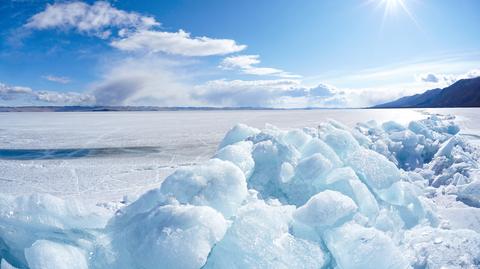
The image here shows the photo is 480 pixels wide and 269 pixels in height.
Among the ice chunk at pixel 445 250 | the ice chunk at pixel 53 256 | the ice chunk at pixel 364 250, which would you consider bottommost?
the ice chunk at pixel 445 250

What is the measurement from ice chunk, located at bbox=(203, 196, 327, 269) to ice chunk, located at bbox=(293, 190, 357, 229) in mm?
156

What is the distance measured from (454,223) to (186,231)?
283cm

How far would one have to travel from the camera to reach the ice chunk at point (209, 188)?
2555 millimetres

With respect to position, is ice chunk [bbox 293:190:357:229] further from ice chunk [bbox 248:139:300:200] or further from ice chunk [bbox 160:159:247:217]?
ice chunk [bbox 248:139:300:200]

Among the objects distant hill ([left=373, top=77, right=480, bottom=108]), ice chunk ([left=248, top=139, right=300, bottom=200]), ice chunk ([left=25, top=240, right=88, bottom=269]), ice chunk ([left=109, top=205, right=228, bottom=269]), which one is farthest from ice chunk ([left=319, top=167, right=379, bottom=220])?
distant hill ([left=373, top=77, right=480, bottom=108])

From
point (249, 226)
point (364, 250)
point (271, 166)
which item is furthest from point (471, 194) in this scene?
point (249, 226)

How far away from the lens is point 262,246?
7.00 ft

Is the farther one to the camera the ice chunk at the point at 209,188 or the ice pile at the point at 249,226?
the ice chunk at the point at 209,188

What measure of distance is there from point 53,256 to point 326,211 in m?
1.77

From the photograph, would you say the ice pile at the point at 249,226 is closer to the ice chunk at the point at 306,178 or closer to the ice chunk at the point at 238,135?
the ice chunk at the point at 306,178

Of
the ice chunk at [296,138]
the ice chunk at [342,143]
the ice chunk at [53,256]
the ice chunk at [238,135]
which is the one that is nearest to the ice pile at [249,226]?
the ice chunk at [53,256]

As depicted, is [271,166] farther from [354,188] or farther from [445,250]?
[445,250]

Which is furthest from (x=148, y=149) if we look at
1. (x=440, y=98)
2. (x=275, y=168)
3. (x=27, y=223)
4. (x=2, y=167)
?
(x=440, y=98)

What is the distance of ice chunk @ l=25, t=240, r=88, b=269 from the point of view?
1.84 m
